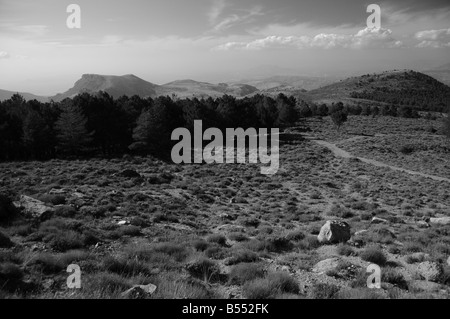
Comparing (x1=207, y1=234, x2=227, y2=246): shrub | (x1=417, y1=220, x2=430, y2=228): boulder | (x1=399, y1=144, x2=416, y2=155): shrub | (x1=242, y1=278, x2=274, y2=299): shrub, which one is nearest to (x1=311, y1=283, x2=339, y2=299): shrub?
(x1=242, y1=278, x2=274, y2=299): shrub

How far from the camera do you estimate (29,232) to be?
A: 11.2 meters

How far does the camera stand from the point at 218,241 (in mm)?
12906

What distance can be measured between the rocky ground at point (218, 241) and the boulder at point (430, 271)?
36 millimetres

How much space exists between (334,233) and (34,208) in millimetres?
13503

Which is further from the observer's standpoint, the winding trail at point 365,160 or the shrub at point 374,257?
the winding trail at point 365,160

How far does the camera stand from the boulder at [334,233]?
12680mm

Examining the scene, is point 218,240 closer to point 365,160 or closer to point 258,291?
point 258,291

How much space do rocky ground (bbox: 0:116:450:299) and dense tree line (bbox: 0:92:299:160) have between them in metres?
19.2

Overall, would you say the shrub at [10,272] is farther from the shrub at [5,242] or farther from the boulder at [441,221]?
the boulder at [441,221]

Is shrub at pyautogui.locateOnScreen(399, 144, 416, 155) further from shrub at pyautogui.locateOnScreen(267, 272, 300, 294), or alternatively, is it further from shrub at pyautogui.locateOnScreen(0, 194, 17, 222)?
shrub at pyautogui.locateOnScreen(0, 194, 17, 222)

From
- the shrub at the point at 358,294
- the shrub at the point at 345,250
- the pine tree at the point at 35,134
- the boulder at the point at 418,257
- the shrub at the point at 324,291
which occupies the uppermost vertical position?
the pine tree at the point at 35,134

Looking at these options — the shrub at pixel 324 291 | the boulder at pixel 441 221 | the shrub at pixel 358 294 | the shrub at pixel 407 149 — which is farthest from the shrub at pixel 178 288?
the shrub at pixel 407 149
